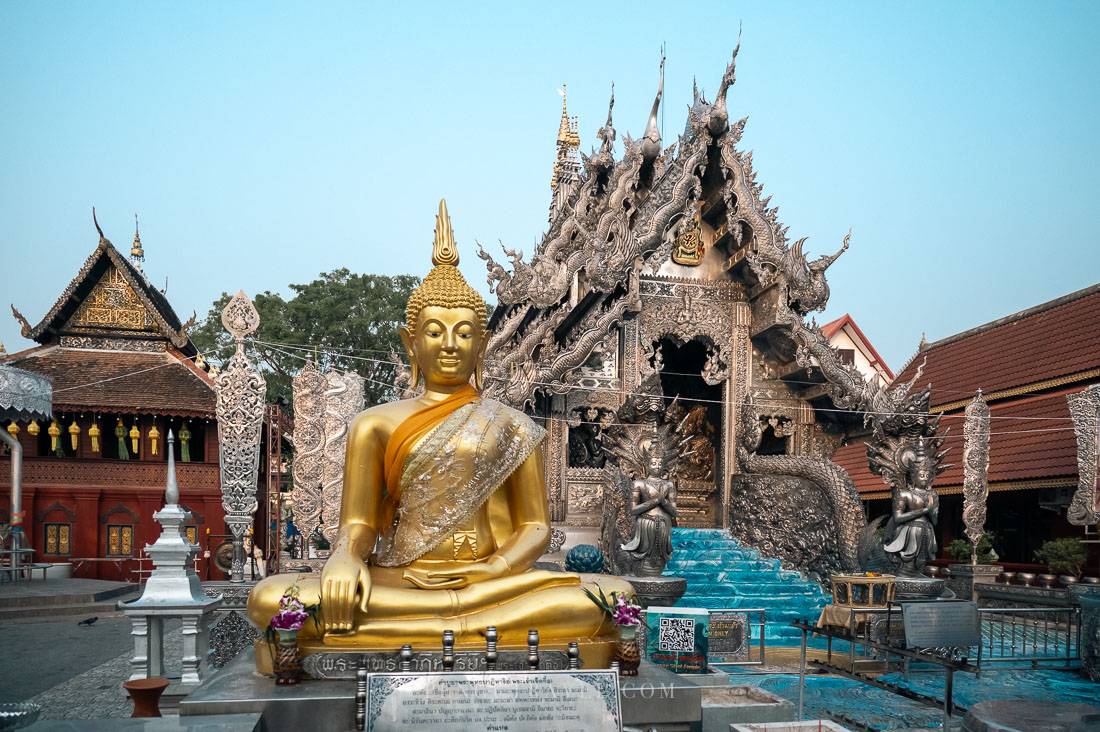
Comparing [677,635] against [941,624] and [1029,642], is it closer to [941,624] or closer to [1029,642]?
[941,624]

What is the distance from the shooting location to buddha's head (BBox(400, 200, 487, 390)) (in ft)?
20.0

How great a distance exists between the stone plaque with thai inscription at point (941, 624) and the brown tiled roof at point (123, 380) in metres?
16.2

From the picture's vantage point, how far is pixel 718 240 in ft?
48.1

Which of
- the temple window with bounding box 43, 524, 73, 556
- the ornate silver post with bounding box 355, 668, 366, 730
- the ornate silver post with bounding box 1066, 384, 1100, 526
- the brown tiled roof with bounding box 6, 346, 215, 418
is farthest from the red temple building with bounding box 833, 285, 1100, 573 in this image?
the temple window with bounding box 43, 524, 73, 556

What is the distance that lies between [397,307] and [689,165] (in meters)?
17.5

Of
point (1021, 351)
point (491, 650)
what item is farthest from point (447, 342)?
point (1021, 351)

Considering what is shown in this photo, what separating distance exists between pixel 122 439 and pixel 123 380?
51.6 inches

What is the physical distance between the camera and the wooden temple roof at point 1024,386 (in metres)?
15.9

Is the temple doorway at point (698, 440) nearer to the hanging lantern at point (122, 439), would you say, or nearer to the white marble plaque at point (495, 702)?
the white marble plaque at point (495, 702)

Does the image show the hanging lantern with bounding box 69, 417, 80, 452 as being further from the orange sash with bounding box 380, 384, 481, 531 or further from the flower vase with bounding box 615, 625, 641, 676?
the flower vase with bounding box 615, 625, 641, 676

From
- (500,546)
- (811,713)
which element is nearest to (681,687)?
(500,546)

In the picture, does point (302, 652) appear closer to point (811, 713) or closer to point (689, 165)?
point (811, 713)

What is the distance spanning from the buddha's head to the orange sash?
0.23m

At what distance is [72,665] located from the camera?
32.8 feet
